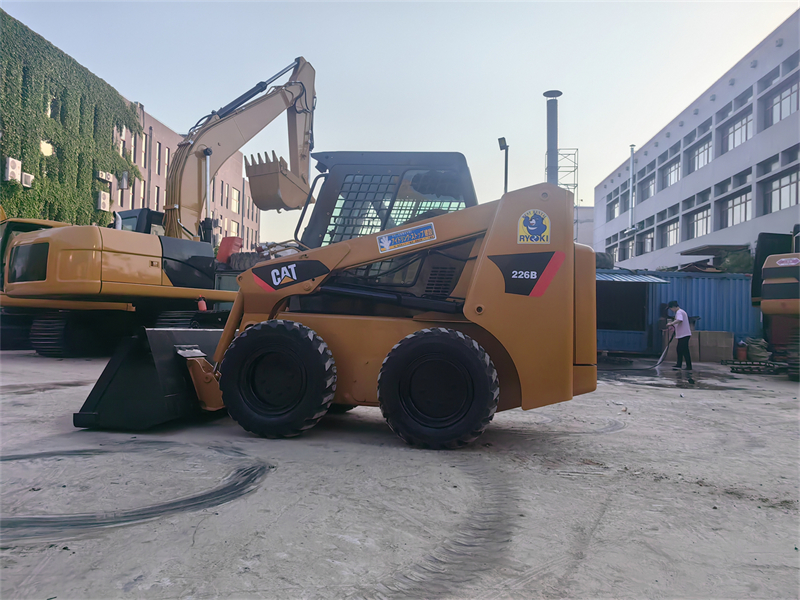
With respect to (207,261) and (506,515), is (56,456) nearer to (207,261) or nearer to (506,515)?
(506,515)

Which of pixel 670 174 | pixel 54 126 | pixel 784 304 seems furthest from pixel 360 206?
pixel 670 174

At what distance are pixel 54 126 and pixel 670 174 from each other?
41.4m

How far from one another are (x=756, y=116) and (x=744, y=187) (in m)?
3.83

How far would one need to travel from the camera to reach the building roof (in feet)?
49.7

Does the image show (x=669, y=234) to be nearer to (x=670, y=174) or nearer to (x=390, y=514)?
(x=670, y=174)

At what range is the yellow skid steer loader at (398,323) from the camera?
4293mm

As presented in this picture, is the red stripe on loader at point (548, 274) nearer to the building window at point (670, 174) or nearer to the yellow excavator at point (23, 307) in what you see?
the yellow excavator at point (23, 307)

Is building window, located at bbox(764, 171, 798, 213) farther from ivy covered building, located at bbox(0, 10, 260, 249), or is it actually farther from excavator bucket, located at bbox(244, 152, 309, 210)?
ivy covered building, located at bbox(0, 10, 260, 249)

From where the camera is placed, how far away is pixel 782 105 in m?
27.2

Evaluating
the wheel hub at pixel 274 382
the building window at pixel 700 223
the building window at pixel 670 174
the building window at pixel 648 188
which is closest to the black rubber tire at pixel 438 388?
the wheel hub at pixel 274 382

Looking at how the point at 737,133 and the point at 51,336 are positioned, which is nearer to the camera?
the point at 51,336

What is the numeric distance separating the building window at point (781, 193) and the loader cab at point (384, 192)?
2763cm

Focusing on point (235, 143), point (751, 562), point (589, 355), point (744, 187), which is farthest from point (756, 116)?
point (751, 562)

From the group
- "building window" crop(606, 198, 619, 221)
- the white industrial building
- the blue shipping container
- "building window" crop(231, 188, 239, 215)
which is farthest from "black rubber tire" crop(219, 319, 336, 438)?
"building window" crop(231, 188, 239, 215)
